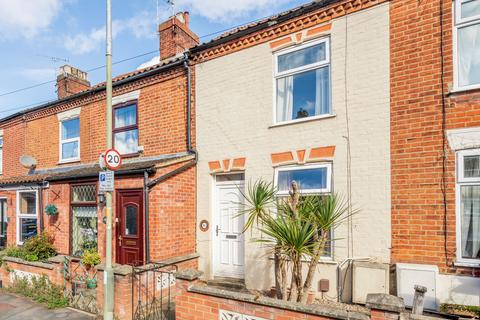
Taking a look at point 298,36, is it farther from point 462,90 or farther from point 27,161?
point 27,161

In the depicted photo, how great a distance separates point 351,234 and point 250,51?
14.9ft

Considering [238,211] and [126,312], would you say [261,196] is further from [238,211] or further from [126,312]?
[126,312]

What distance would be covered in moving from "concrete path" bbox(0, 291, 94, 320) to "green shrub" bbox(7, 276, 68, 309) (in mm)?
139

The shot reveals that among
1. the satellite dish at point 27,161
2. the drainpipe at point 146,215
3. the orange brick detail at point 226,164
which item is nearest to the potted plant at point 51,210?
the satellite dish at point 27,161

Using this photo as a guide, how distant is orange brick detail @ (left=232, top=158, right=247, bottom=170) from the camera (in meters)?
7.03

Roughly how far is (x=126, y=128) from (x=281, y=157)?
16.6 ft

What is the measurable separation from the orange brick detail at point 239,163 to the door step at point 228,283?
2557 mm

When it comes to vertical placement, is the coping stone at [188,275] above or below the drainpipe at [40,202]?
below

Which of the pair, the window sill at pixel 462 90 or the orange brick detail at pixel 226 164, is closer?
the window sill at pixel 462 90

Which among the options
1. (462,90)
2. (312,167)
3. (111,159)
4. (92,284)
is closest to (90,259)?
(92,284)

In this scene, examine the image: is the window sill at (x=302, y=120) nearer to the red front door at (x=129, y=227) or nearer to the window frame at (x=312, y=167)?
the window frame at (x=312, y=167)

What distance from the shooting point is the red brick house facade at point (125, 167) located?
22.5 feet

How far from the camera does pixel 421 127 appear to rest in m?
5.12

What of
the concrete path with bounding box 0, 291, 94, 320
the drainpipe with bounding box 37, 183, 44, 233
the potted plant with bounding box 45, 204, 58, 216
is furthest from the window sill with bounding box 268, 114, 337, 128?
the drainpipe with bounding box 37, 183, 44, 233
